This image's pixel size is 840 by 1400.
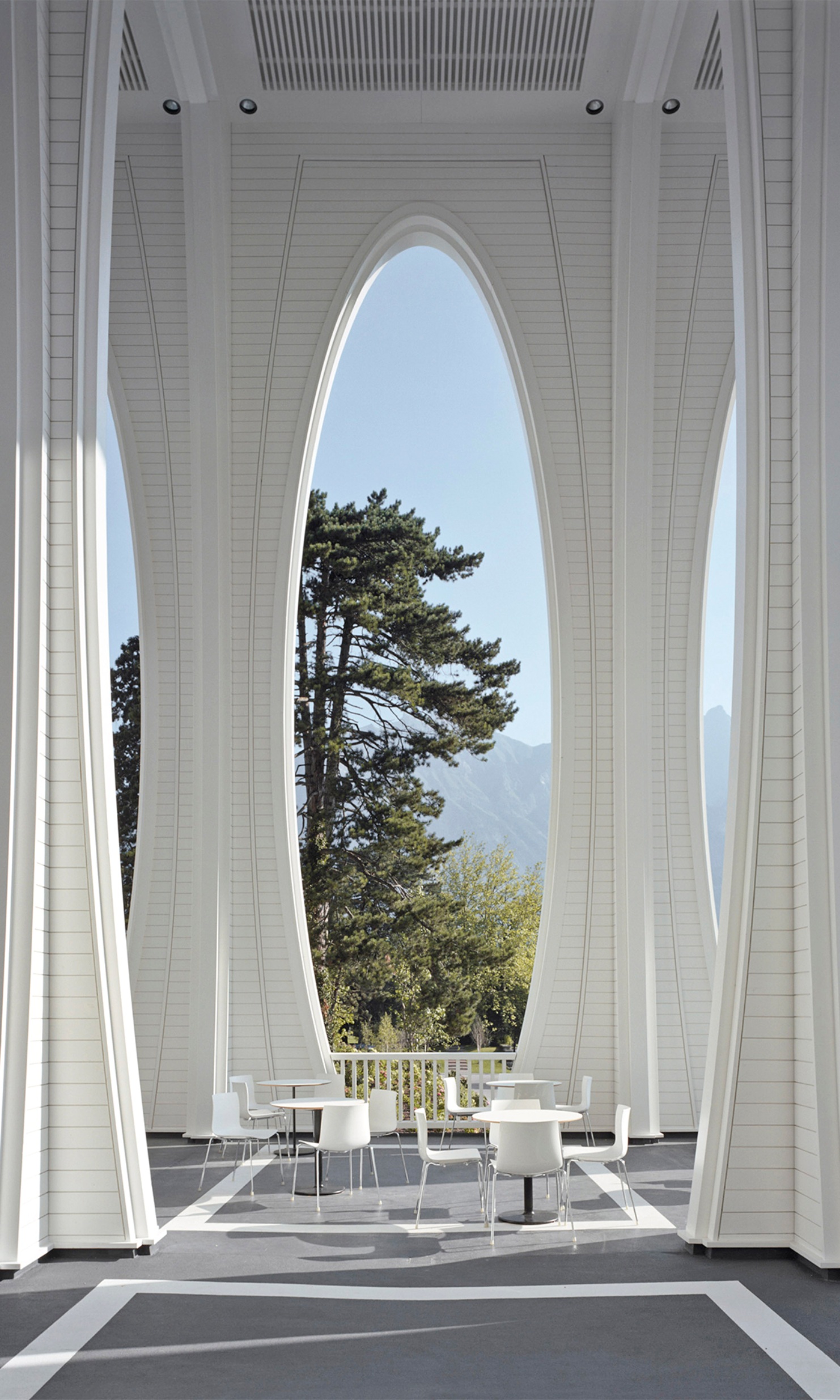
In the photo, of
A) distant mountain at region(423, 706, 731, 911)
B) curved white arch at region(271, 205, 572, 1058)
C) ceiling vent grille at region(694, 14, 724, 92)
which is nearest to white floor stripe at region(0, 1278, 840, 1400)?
curved white arch at region(271, 205, 572, 1058)

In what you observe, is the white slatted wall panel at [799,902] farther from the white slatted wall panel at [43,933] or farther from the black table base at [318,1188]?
the white slatted wall panel at [43,933]

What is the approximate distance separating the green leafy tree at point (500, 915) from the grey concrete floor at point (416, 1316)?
72.6 ft

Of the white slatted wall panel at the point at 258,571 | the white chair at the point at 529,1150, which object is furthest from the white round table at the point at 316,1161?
the white slatted wall panel at the point at 258,571

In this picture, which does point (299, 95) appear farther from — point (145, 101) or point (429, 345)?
point (429, 345)

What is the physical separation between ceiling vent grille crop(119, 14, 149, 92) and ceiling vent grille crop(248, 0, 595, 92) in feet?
2.93

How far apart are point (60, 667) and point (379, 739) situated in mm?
17128

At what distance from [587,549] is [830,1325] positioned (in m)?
6.79

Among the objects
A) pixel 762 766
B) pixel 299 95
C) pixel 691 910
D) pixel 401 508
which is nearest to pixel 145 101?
pixel 299 95

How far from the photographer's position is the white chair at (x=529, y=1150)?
19.4 ft

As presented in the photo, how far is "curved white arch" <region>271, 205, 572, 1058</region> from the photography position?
9.83 metres

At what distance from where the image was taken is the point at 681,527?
1001cm

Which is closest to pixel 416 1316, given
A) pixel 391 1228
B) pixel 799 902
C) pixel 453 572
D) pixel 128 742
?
pixel 391 1228

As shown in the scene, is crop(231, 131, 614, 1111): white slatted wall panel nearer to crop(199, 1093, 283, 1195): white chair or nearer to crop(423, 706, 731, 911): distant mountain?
crop(199, 1093, 283, 1195): white chair

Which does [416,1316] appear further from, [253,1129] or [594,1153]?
[253,1129]
